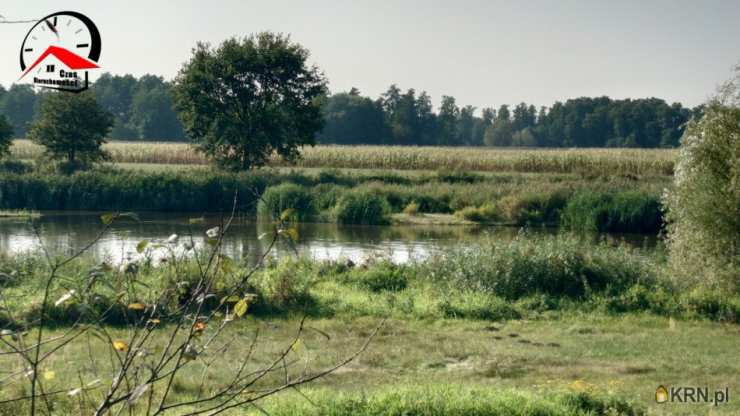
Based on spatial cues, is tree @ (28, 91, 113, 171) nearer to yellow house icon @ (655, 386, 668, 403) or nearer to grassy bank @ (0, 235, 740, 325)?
grassy bank @ (0, 235, 740, 325)

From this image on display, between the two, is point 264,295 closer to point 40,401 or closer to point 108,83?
point 40,401

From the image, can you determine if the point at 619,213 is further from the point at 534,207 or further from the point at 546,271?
the point at 546,271

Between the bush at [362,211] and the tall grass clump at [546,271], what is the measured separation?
64.8 feet

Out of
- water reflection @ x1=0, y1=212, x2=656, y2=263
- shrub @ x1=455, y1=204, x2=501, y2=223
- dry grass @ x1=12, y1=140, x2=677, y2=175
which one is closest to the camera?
water reflection @ x1=0, y1=212, x2=656, y2=263

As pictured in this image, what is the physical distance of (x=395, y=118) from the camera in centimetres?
9956

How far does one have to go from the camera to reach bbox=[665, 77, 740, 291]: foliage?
14094 mm

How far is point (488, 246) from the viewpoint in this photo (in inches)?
605

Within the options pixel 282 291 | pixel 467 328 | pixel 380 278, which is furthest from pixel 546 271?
pixel 282 291

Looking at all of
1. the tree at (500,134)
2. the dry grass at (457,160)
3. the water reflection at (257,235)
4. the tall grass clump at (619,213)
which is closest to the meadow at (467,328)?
the water reflection at (257,235)

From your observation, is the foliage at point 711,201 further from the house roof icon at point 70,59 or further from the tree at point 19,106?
the tree at point 19,106

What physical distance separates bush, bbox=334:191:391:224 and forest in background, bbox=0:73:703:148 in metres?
59.9

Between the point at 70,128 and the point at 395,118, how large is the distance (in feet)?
196

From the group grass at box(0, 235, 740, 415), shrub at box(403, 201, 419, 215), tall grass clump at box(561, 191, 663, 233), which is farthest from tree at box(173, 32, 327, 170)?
grass at box(0, 235, 740, 415)

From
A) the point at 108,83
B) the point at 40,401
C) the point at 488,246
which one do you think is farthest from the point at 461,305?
the point at 108,83
